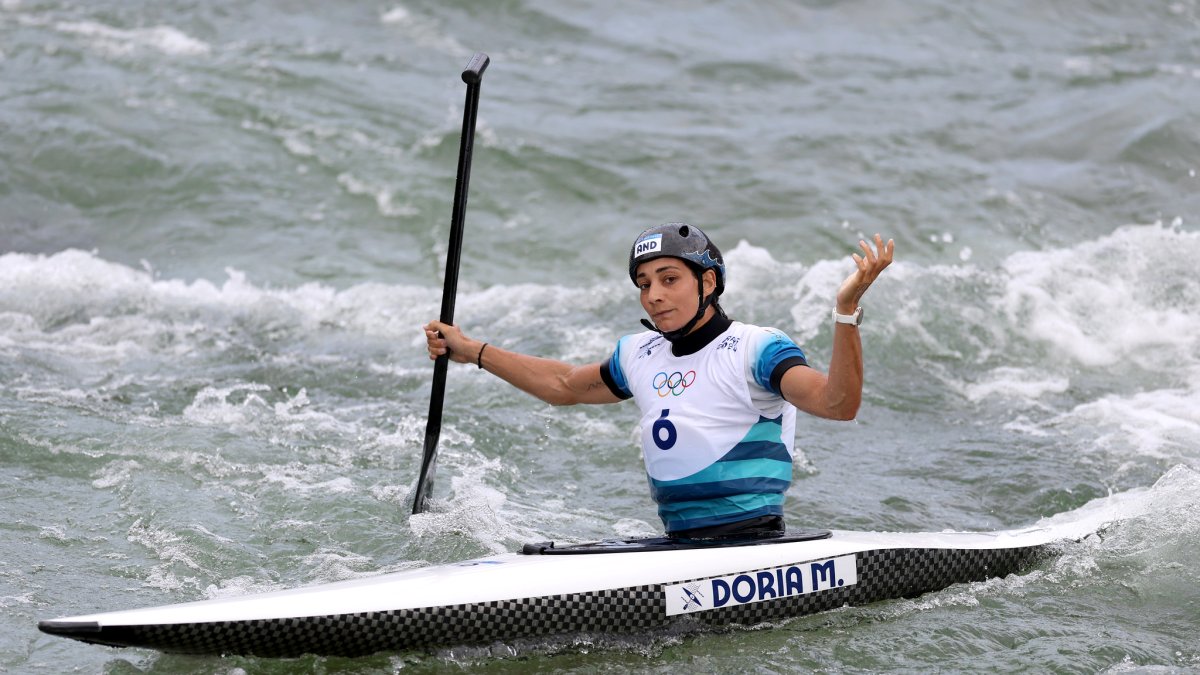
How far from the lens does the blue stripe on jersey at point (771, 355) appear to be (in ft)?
15.8

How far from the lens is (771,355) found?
484 cm

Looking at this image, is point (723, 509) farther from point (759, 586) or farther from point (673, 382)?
point (673, 382)

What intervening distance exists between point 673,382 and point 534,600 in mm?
924

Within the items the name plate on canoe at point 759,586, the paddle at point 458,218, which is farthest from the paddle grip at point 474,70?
the name plate on canoe at point 759,586

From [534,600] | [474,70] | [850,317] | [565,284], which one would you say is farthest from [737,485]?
[565,284]

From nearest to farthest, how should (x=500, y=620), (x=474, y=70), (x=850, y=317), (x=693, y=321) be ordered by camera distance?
(x=850, y=317) < (x=500, y=620) < (x=693, y=321) < (x=474, y=70)

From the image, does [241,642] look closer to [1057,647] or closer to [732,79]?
[1057,647]

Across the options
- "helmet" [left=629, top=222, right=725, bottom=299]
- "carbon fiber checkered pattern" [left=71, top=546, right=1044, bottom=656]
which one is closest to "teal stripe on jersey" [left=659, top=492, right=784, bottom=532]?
"carbon fiber checkered pattern" [left=71, top=546, right=1044, bottom=656]

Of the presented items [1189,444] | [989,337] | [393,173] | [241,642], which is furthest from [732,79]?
[241,642]

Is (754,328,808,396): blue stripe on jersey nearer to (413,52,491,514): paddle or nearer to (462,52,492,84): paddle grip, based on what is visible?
(413,52,491,514): paddle

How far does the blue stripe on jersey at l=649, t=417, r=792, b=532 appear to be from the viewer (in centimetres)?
500

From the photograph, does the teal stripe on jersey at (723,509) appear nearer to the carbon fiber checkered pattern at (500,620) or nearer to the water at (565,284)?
the carbon fiber checkered pattern at (500,620)

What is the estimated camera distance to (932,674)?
4.88 m

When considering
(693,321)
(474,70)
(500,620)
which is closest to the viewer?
(500,620)
